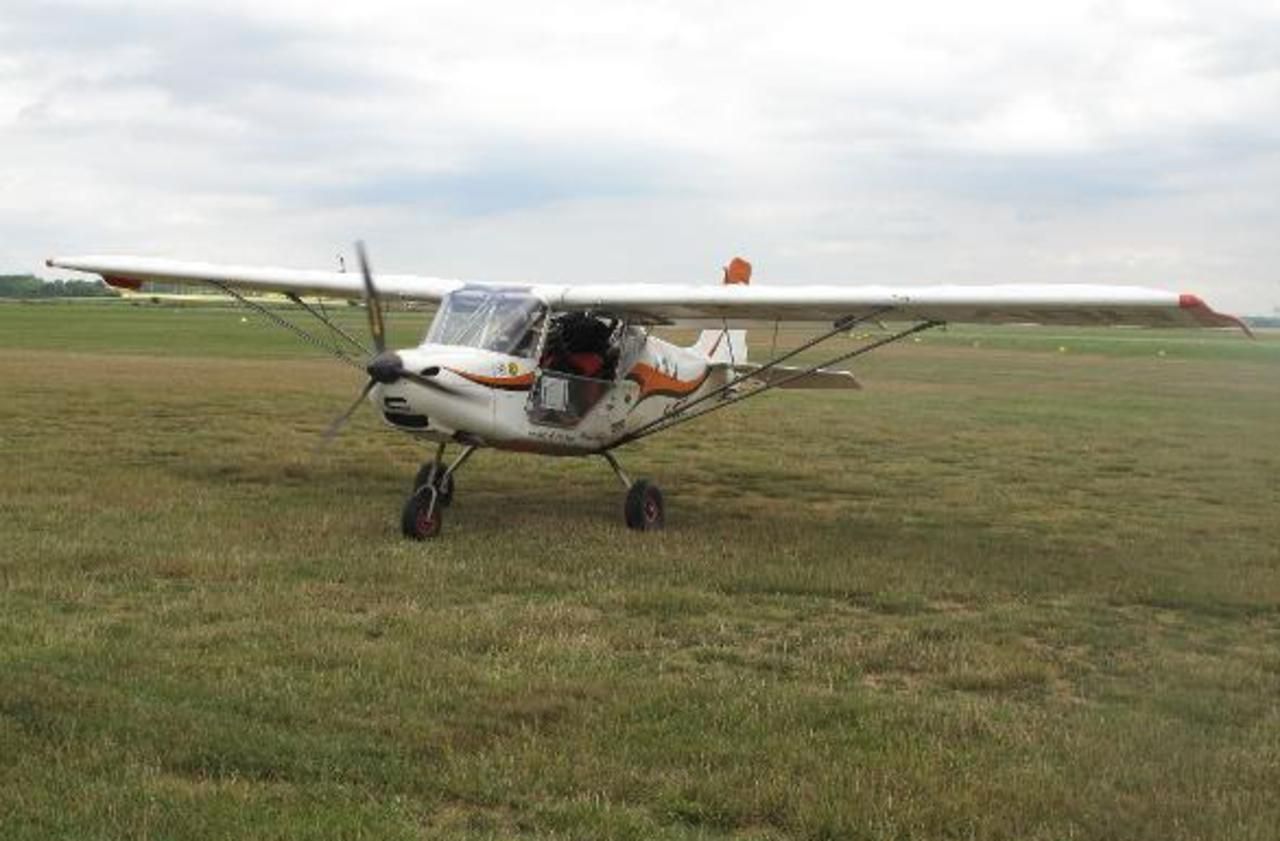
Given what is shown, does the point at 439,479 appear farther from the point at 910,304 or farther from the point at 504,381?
the point at 910,304

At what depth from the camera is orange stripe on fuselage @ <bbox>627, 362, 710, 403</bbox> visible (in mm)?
14492

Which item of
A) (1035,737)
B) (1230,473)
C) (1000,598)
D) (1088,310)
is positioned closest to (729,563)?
(1000,598)

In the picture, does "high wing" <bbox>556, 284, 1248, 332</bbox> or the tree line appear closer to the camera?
"high wing" <bbox>556, 284, 1248, 332</bbox>

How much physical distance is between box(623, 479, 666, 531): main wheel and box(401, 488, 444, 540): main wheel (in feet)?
6.82

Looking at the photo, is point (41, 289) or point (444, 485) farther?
point (41, 289)

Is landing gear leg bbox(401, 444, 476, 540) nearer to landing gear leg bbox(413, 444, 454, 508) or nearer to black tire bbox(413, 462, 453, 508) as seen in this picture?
landing gear leg bbox(413, 444, 454, 508)

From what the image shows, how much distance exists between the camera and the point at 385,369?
11.1 meters

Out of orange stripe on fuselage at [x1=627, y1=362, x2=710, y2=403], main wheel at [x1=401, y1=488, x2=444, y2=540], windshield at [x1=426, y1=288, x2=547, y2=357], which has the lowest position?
main wheel at [x1=401, y1=488, x2=444, y2=540]

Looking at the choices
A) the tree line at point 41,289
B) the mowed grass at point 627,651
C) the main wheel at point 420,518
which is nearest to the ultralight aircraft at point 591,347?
the main wheel at point 420,518

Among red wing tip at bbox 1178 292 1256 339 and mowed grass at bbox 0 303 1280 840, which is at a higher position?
red wing tip at bbox 1178 292 1256 339

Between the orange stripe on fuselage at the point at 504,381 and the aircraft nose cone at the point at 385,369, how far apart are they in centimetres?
69

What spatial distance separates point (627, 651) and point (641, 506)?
5051mm

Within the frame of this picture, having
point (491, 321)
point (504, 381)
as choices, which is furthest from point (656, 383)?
point (504, 381)

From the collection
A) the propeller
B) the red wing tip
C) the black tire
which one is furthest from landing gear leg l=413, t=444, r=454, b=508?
the red wing tip
